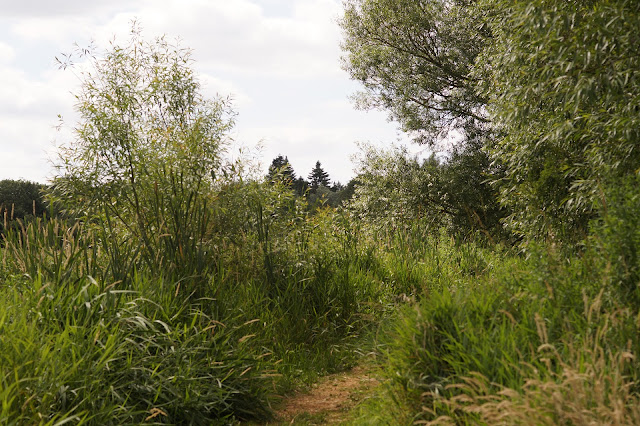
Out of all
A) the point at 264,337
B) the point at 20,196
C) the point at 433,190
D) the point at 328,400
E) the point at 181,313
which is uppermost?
the point at 20,196

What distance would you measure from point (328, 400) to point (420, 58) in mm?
12433

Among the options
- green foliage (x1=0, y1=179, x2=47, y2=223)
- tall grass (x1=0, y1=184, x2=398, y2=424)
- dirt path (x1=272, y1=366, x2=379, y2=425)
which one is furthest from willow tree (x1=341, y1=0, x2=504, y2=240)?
green foliage (x1=0, y1=179, x2=47, y2=223)

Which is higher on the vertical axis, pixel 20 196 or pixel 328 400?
pixel 20 196

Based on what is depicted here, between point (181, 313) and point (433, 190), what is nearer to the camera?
point (181, 313)

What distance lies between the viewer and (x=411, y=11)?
15.0 metres

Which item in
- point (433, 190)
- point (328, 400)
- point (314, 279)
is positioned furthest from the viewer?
point (433, 190)

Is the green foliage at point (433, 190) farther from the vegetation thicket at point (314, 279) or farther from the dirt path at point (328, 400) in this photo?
the dirt path at point (328, 400)

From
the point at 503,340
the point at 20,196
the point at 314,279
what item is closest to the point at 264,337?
the point at 314,279

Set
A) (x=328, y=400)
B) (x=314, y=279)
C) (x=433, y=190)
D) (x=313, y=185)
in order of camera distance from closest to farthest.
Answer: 1. (x=328, y=400)
2. (x=314, y=279)
3. (x=433, y=190)
4. (x=313, y=185)

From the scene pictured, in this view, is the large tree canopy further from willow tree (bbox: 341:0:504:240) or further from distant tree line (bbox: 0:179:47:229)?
distant tree line (bbox: 0:179:47:229)

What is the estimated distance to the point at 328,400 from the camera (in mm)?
5188

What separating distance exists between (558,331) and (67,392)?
3212 millimetres

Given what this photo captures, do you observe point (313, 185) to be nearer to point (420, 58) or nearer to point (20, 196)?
point (20, 196)

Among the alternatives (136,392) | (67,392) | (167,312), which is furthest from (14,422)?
(167,312)
